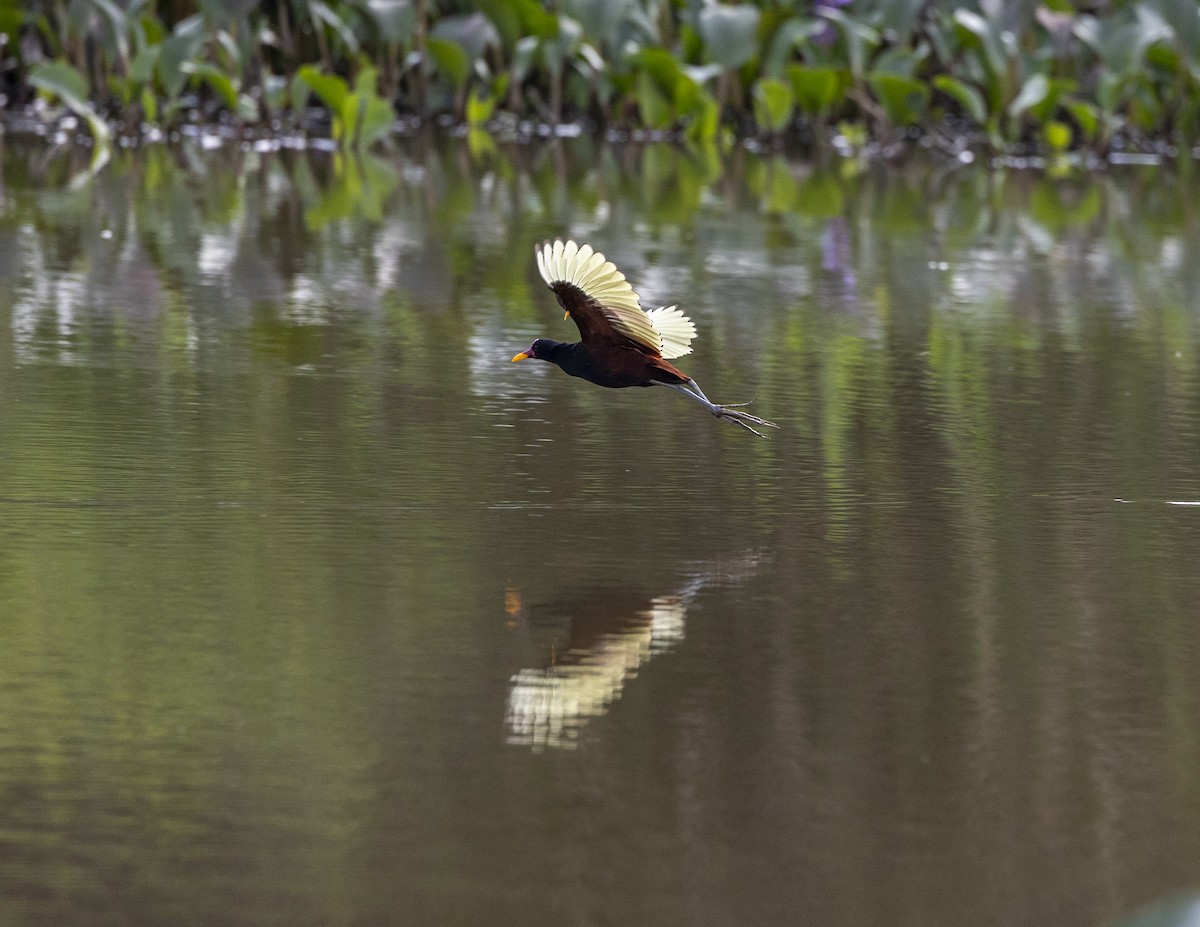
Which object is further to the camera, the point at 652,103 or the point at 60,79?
the point at 652,103

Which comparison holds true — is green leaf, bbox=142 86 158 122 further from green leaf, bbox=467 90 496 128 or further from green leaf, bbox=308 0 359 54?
green leaf, bbox=467 90 496 128

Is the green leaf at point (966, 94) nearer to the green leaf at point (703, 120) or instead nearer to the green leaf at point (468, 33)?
the green leaf at point (703, 120)

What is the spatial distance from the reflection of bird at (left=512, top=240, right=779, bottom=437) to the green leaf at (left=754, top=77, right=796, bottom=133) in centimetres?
1121

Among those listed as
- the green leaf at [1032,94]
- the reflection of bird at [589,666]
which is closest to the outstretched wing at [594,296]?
the reflection of bird at [589,666]

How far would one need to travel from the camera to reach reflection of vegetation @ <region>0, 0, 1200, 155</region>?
51.5 feet

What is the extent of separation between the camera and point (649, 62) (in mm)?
15852

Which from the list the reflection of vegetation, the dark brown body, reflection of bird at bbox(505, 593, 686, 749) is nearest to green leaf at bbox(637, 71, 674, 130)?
the reflection of vegetation

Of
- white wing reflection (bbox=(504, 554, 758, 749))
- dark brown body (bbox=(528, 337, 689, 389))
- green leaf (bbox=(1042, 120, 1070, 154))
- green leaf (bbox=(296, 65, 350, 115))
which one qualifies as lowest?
white wing reflection (bbox=(504, 554, 758, 749))

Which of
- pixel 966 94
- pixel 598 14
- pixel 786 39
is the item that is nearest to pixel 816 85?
pixel 786 39

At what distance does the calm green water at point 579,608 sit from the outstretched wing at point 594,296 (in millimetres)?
401

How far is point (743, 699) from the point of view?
388 centimetres

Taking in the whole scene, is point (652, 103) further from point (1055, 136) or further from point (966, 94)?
point (1055, 136)

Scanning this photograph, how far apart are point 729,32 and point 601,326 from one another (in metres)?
11.4

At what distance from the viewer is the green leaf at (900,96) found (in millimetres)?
15984
